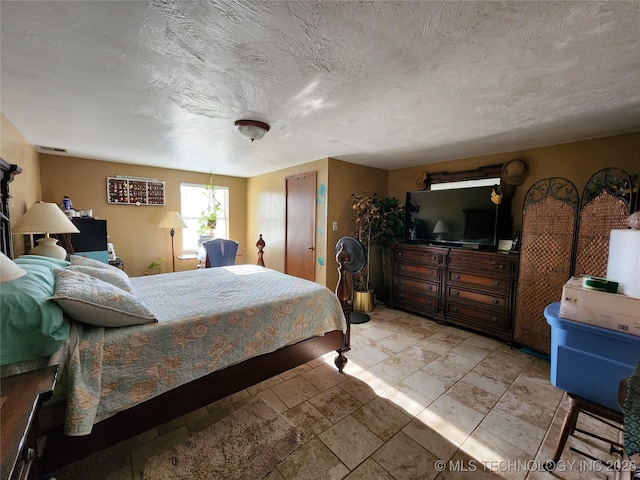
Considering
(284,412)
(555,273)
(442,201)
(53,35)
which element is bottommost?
(284,412)

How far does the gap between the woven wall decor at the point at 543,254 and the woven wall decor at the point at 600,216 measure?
0.23ft

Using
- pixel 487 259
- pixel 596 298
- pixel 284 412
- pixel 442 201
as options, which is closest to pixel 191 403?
pixel 284 412

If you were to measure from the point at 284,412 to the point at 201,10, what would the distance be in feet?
7.56

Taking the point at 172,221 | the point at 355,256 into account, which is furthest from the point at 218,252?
the point at 355,256

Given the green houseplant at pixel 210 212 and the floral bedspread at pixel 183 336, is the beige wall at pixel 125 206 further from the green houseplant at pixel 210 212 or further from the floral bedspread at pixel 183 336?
the floral bedspread at pixel 183 336

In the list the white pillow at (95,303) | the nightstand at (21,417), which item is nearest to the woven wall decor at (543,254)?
the white pillow at (95,303)

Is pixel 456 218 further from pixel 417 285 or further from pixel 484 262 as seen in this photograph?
pixel 417 285

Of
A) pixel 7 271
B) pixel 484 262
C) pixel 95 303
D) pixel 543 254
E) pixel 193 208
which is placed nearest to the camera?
pixel 7 271

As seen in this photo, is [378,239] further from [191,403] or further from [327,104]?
[191,403]

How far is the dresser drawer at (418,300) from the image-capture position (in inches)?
137

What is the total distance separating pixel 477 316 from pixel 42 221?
4.45m

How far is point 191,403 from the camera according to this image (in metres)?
1.52

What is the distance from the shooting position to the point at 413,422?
1.76 meters

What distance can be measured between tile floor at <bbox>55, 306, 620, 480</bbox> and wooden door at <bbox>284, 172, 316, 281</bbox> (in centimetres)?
169
